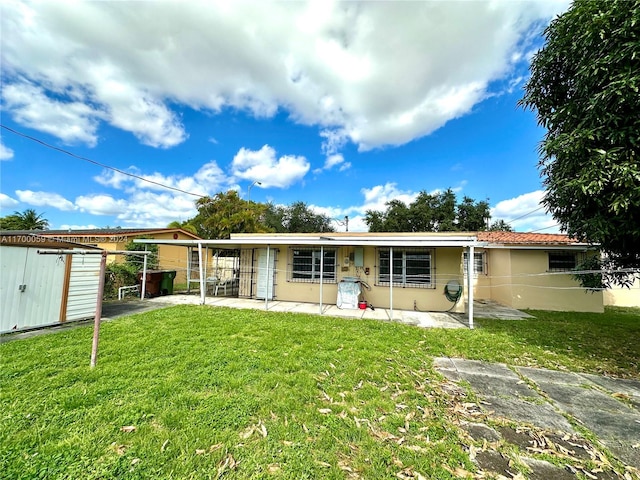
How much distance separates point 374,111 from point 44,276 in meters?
12.4

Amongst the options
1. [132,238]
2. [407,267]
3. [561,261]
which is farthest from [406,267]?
[132,238]

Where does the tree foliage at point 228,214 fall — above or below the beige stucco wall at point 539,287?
above

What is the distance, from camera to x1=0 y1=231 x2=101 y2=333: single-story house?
5234 mm

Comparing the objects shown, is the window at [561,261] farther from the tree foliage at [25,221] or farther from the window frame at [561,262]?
the tree foliage at [25,221]

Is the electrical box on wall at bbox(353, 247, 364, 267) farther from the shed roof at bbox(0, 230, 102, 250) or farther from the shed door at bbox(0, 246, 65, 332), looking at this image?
the shed door at bbox(0, 246, 65, 332)

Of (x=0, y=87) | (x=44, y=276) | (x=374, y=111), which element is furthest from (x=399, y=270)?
(x=0, y=87)

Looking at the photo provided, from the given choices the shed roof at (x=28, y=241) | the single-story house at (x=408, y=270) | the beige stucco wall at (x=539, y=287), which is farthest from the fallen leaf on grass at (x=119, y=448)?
the beige stucco wall at (x=539, y=287)

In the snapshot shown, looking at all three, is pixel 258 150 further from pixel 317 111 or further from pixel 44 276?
pixel 44 276

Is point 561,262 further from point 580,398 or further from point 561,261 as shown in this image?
point 580,398

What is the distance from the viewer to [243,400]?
3.04 meters

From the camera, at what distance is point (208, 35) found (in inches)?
295

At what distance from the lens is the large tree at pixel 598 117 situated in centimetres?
375

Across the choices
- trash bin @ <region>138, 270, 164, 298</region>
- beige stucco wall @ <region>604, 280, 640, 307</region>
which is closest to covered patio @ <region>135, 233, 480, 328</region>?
trash bin @ <region>138, 270, 164, 298</region>

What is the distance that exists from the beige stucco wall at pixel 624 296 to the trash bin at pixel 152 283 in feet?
67.1
